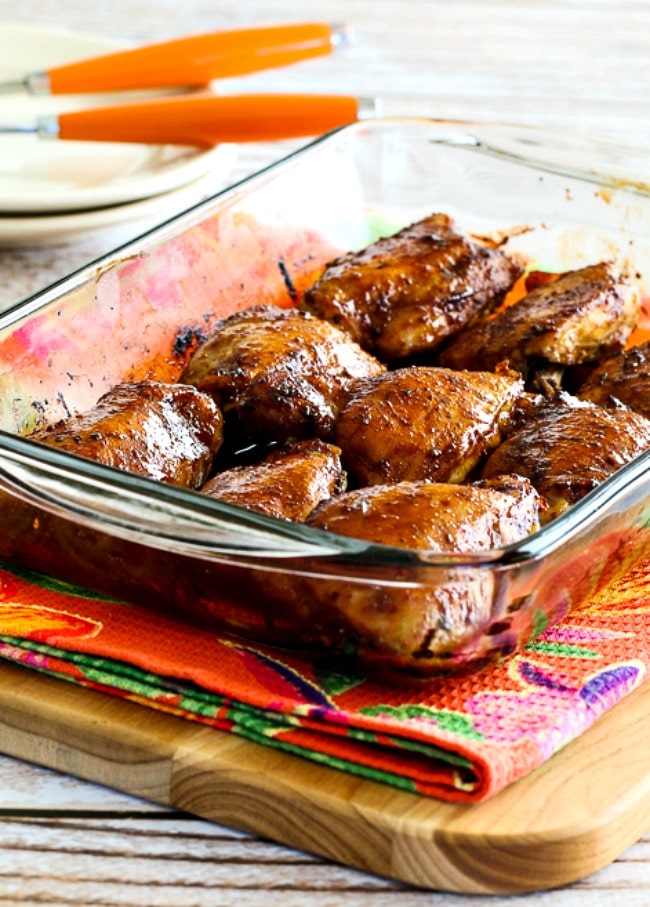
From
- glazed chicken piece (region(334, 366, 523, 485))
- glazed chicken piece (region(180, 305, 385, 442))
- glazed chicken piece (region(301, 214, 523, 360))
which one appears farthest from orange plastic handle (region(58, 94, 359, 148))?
glazed chicken piece (region(334, 366, 523, 485))

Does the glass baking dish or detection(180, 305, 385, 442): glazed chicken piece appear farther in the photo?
detection(180, 305, 385, 442): glazed chicken piece

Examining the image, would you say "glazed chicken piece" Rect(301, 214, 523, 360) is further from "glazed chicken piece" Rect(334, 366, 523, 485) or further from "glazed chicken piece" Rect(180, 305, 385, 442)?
"glazed chicken piece" Rect(334, 366, 523, 485)

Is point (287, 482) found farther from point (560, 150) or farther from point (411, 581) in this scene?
point (560, 150)

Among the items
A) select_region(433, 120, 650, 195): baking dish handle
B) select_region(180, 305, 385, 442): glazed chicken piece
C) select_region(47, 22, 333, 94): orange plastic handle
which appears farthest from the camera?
select_region(47, 22, 333, 94): orange plastic handle

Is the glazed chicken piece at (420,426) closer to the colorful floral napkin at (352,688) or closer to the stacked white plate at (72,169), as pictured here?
the colorful floral napkin at (352,688)

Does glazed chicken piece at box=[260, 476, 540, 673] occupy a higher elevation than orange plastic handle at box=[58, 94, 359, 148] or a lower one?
lower

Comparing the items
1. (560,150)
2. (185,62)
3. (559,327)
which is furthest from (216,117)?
(559,327)
